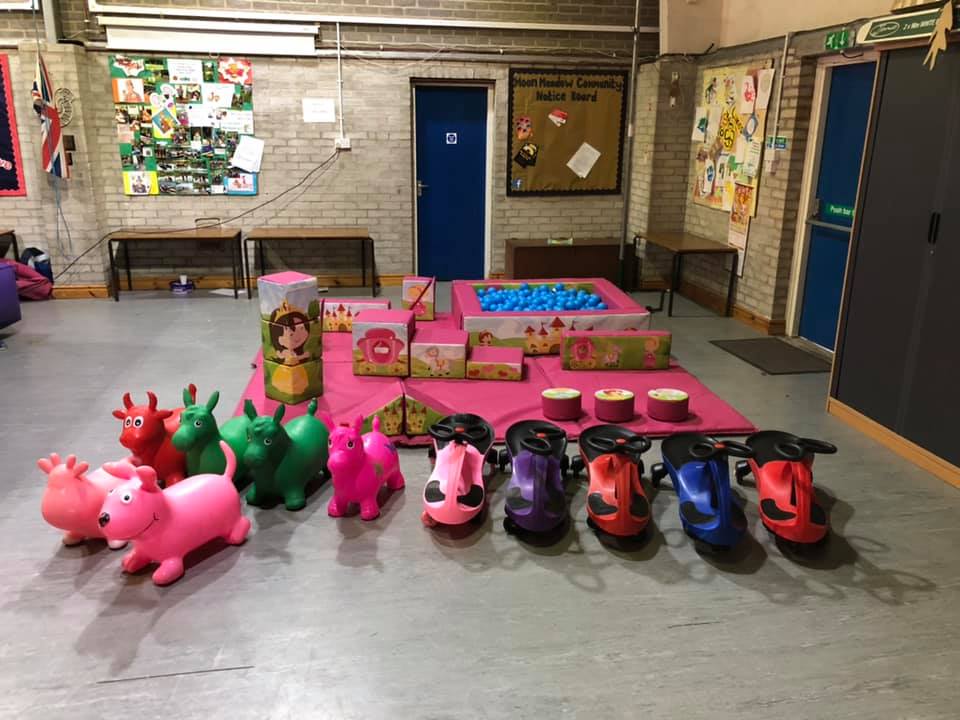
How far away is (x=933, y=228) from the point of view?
3764 millimetres

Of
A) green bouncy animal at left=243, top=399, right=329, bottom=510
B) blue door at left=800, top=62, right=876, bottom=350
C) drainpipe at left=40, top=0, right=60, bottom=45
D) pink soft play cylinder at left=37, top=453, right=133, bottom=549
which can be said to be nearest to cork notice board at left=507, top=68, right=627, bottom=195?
blue door at left=800, top=62, right=876, bottom=350

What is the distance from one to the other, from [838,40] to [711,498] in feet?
12.7

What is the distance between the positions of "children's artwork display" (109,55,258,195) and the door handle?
6113 millimetres

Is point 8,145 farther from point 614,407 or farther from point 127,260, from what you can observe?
point 614,407

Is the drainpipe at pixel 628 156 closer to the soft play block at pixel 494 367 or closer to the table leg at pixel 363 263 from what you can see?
the table leg at pixel 363 263

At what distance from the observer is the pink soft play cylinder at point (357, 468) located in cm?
325

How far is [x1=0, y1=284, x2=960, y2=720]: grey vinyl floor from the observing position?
2.30 m

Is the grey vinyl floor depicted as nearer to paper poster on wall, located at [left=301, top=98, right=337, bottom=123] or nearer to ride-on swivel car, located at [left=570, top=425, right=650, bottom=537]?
ride-on swivel car, located at [left=570, top=425, right=650, bottom=537]

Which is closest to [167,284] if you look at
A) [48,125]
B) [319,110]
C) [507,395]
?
[48,125]

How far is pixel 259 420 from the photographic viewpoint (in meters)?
3.25

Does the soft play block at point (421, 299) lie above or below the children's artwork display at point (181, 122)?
below

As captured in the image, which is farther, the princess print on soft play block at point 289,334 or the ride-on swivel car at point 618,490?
the princess print on soft play block at point 289,334

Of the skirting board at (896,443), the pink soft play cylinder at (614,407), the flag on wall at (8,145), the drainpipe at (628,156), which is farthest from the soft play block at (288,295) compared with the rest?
the flag on wall at (8,145)

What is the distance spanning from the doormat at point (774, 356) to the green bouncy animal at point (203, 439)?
147 inches
